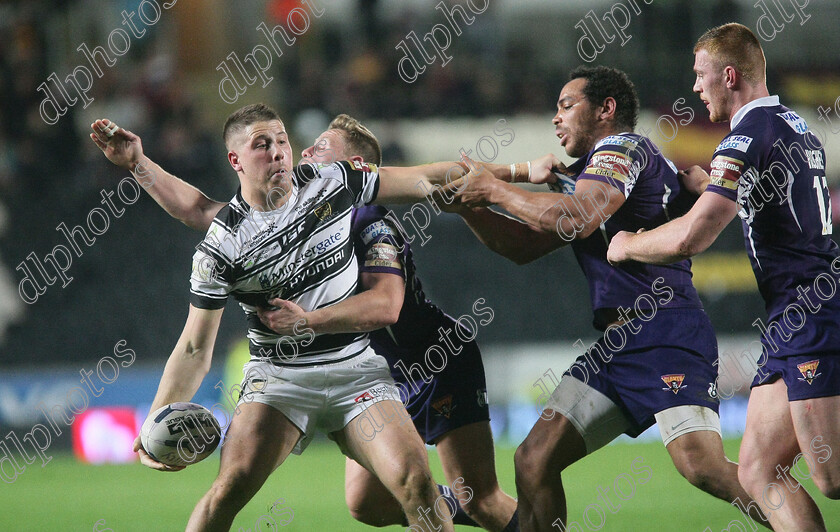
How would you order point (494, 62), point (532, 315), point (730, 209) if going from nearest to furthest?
point (730, 209), point (532, 315), point (494, 62)

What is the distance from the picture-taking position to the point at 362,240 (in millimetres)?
4984

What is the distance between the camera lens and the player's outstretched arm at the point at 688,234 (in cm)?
398

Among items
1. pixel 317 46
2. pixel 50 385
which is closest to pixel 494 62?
pixel 317 46

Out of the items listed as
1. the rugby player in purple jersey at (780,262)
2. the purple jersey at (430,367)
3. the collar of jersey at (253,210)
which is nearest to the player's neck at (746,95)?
the rugby player in purple jersey at (780,262)

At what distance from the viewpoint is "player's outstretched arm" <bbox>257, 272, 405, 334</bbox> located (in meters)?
4.31

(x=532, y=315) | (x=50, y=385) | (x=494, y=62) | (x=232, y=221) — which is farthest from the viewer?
(x=494, y=62)

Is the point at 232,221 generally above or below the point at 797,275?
above

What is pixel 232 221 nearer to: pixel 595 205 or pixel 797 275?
pixel 595 205

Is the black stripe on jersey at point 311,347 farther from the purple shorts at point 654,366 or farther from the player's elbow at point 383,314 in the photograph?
the purple shorts at point 654,366

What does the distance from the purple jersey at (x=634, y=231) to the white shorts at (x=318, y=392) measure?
1.29m

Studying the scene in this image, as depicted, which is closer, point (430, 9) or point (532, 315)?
point (532, 315)

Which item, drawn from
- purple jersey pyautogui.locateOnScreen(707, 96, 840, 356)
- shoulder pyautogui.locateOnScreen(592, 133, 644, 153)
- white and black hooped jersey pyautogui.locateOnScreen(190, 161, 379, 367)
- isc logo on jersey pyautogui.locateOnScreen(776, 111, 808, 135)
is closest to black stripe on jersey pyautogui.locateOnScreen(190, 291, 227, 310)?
white and black hooped jersey pyautogui.locateOnScreen(190, 161, 379, 367)

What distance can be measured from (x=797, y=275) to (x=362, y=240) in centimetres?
225

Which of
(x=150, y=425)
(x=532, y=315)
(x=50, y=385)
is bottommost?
(x=150, y=425)
